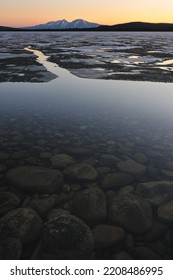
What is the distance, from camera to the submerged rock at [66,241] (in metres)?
3.51

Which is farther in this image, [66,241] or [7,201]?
[7,201]

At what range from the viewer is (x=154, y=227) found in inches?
165

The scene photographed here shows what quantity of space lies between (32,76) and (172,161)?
10903mm

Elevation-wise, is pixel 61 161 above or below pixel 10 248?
above

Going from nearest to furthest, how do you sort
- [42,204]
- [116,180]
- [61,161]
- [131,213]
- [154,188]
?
[131,213] → [42,204] → [154,188] → [116,180] → [61,161]

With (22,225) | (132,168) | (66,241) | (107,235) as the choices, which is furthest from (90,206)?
(132,168)

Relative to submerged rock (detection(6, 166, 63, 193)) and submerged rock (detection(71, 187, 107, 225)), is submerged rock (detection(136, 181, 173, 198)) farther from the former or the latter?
submerged rock (detection(6, 166, 63, 193))

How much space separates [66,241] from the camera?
3.56 m

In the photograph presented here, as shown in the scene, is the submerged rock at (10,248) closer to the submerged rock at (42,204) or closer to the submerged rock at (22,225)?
the submerged rock at (22,225)

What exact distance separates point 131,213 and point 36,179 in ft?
6.26

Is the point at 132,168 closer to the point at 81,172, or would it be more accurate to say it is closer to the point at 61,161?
the point at 81,172

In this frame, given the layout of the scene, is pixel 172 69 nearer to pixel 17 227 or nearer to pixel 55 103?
pixel 55 103

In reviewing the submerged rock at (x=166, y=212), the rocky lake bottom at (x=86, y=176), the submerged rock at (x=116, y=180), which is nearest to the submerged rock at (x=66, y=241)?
the rocky lake bottom at (x=86, y=176)

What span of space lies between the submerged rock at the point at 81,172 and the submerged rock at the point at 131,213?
36.1 inches
